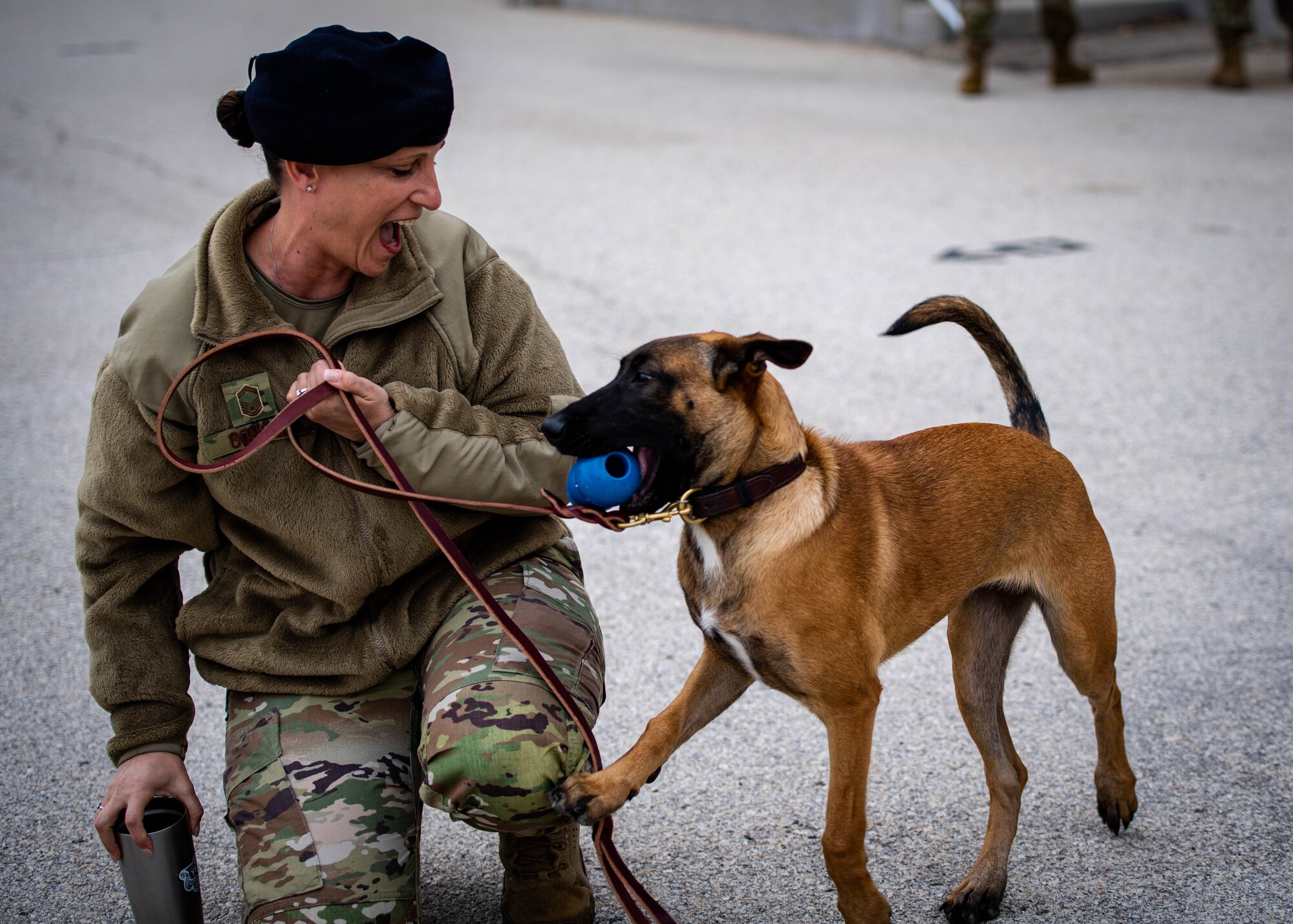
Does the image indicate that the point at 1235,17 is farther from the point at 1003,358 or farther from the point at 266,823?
the point at 266,823

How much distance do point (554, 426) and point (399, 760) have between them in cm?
82

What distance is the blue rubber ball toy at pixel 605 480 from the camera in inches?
89.0

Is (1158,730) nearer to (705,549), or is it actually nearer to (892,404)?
(705,549)

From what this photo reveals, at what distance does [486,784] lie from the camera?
2248mm

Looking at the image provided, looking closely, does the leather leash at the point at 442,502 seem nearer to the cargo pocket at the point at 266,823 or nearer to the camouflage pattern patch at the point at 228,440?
the camouflage pattern patch at the point at 228,440

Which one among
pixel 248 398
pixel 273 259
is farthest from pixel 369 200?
pixel 248 398

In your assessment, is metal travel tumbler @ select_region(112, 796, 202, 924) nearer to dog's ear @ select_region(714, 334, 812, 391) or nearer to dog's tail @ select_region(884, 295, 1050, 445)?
dog's ear @ select_region(714, 334, 812, 391)

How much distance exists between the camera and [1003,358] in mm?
2943

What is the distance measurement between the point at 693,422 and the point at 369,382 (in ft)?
2.09

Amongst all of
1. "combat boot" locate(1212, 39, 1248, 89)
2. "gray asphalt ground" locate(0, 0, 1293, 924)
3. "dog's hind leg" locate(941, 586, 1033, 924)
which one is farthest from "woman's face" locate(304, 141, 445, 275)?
"combat boot" locate(1212, 39, 1248, 89)

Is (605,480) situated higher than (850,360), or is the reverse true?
(605,480)

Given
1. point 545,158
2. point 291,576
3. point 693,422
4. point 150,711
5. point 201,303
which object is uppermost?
point 201,303

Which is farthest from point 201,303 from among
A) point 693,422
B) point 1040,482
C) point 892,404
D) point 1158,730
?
point 892,404

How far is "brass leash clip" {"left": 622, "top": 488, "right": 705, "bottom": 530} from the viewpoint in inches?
89.6
